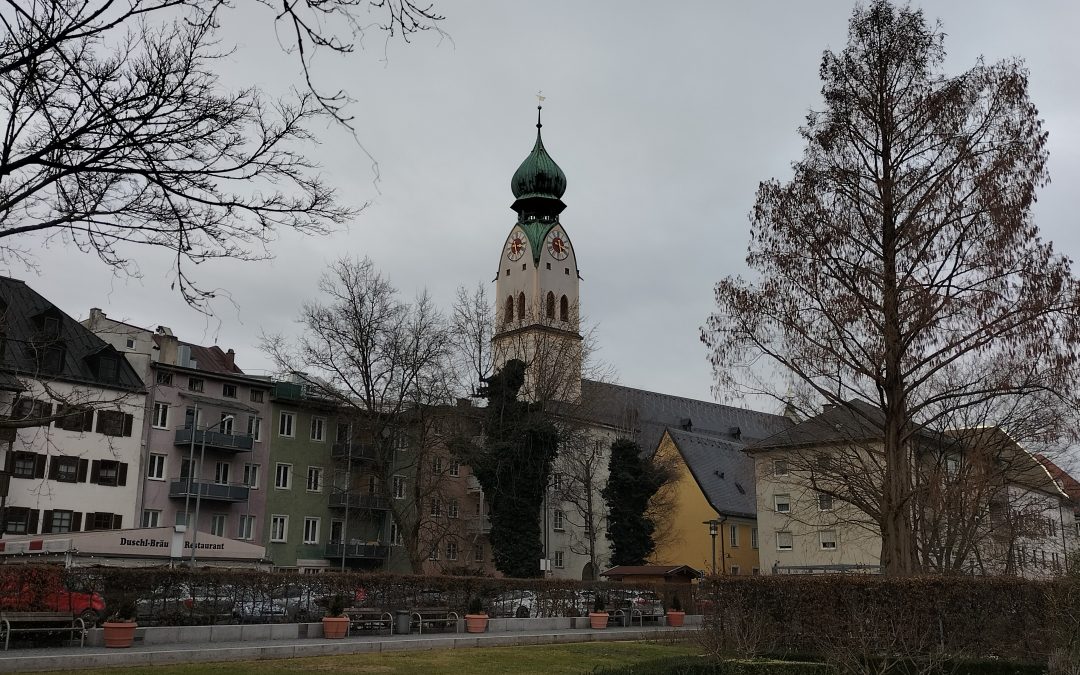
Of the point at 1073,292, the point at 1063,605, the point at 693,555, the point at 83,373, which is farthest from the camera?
the point at 693,555

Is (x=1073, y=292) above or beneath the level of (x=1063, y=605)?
above

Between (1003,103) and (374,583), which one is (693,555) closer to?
(374,583)

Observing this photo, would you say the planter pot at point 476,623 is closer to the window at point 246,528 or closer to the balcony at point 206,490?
the balcony at point 206,490

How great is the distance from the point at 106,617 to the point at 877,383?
62.8ft

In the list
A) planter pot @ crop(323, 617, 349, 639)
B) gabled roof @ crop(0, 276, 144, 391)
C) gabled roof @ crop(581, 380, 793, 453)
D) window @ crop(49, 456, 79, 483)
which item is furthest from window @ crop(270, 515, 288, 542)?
planter pot @ crop(323, 617, 349, 639)

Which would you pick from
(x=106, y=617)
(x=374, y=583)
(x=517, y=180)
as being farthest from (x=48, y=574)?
(x=517, y=180)

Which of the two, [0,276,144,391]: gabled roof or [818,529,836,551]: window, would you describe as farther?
[818,529,836,551]: window

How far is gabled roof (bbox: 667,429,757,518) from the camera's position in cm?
6775

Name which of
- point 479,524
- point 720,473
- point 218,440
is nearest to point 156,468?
point 218,440

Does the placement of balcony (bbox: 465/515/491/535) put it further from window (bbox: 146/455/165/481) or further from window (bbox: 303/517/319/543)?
window (bbox: 146/455/165/481)

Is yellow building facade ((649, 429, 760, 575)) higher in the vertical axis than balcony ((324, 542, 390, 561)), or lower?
higher

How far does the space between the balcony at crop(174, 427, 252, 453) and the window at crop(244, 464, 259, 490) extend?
48.4 inches

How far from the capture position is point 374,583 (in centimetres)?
3003

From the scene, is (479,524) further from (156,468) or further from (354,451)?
(156,468)
